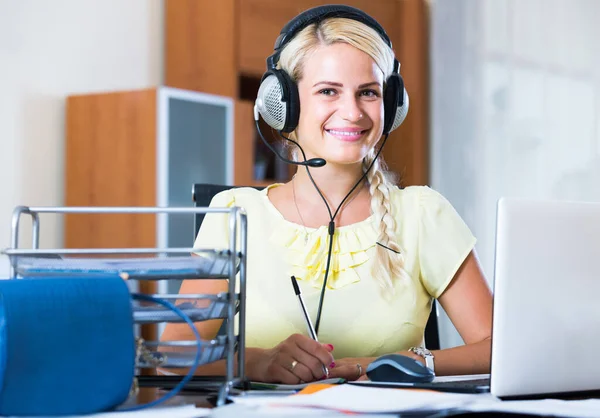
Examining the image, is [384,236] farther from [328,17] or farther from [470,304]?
[328,17]

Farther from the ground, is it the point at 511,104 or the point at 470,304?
the point at 511,104

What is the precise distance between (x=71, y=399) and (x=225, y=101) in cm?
280

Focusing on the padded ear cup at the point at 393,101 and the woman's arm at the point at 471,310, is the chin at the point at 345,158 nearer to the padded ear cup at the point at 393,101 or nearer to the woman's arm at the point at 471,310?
the padded ear cup at the point at 393,101

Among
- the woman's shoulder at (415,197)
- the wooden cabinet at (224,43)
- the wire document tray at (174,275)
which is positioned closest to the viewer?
the wire document tray at (174,275)

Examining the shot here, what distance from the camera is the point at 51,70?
3361mm

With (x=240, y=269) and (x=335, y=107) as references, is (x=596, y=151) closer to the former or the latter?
(x=335, y=107)

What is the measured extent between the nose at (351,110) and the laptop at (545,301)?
650 millimetres

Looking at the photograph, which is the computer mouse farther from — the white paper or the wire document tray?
the wire document tray

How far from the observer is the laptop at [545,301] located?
0.93 metres

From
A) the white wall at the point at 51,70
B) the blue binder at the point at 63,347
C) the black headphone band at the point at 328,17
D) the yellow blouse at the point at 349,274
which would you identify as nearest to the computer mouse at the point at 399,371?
the blue binder at the point at 63,347

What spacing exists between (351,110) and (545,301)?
0.72 metres

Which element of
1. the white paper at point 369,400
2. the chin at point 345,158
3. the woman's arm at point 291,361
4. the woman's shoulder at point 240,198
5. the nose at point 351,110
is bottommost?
the woman's arm at point 291,361

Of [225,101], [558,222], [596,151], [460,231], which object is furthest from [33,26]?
[558,222]

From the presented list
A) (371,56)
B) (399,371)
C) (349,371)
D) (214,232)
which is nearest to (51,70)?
(214,232)
